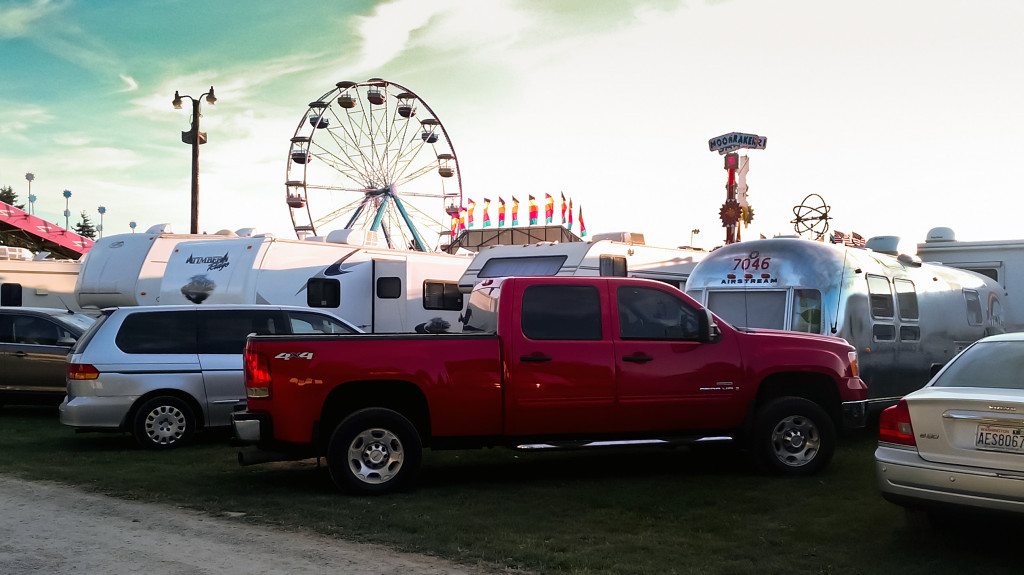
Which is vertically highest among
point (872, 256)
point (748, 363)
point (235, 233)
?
point (235, 233)

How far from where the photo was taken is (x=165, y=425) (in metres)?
11.0

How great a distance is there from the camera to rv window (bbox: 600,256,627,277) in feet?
53.0

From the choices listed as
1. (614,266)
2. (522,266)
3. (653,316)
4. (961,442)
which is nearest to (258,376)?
(653,316)

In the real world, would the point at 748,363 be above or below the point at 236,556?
above

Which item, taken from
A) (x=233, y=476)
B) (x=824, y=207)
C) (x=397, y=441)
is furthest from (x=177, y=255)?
(x=824, y=207)

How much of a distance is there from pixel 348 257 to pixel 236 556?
488 inches

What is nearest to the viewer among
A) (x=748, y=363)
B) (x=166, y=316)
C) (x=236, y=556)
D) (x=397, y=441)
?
(x=236, y=556)

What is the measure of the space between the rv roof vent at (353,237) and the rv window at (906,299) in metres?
10.4

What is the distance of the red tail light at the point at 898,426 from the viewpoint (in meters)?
6.17

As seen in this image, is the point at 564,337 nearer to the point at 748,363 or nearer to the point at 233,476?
the point at 748,363

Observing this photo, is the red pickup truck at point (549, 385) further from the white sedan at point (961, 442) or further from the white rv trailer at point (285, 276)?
the white rv trailer at point (285, 276)

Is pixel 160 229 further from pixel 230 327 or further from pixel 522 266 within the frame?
pixel 230 327

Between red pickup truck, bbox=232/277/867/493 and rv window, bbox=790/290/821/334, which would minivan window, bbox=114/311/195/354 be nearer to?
red pickup truck, bbox=232/277/867/493

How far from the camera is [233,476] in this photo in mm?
9109
